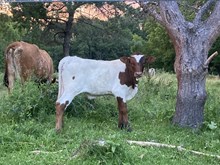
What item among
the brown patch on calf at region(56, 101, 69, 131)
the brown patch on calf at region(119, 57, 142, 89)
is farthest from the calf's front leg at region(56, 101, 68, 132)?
the brown patch on calf at region(119, 57, 142, 89)

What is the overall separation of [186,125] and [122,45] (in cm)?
2261

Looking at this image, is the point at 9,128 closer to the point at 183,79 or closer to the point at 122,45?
the point at 183,79

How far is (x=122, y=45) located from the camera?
97.1ft

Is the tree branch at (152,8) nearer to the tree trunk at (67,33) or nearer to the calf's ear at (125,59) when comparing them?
the calf's ear at (125,59)

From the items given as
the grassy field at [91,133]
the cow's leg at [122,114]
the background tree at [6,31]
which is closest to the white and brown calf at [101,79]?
the cow's leg at [122,114]

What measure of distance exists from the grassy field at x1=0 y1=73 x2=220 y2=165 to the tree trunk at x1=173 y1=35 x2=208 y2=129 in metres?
0.24

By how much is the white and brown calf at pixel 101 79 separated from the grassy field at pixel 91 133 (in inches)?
19.8

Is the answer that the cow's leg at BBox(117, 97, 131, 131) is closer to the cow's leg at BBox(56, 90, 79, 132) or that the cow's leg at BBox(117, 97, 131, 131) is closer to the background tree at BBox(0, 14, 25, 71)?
the cow's leg at BBox(56, 90, 79, 132)

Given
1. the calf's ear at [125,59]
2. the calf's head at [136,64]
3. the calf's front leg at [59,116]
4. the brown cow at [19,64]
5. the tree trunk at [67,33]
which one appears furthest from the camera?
the tree trunk at [67,33]

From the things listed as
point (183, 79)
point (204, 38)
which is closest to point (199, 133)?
point (183, 79)

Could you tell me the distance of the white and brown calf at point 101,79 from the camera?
278 inches

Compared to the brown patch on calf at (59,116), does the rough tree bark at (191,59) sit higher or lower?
higher

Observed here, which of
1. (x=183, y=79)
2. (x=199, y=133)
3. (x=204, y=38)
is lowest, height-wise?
(x=199, y=133)

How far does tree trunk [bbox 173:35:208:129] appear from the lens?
7.17m
